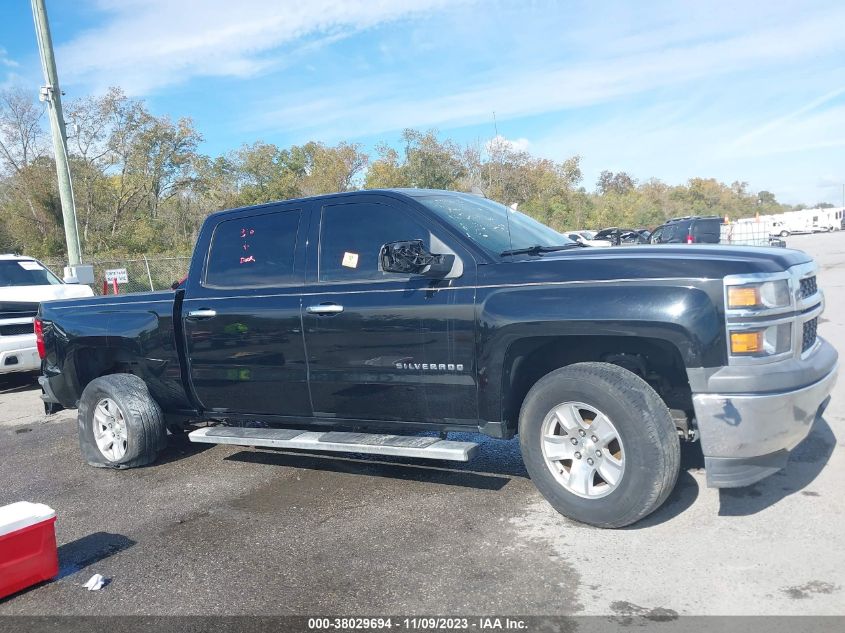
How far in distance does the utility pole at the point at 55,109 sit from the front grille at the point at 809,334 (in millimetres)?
12976

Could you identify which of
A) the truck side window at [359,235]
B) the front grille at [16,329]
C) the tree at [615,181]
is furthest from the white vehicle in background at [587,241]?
the tree at [615,181]

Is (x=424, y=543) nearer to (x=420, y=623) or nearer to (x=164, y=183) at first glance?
(x=420, y=623)

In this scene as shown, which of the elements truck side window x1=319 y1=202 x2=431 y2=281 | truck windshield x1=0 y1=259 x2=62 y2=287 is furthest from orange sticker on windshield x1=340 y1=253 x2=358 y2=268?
truck windshield x1=0 y1=259 x2=62 y2=287

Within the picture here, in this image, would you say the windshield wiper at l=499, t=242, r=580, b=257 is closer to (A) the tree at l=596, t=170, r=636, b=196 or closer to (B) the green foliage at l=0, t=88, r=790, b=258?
(B) the green foliage at l=0, t=88, r=790, b=258

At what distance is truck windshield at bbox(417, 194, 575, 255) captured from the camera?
14.8ft

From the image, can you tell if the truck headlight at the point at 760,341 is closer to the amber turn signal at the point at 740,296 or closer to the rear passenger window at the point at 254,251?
the amber turn signal at the point at 740,296

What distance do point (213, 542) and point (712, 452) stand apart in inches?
113

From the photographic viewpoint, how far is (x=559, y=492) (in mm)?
4008

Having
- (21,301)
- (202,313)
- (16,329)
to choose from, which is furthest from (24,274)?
(202,313)

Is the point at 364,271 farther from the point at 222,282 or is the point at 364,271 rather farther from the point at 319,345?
the point at 222,282

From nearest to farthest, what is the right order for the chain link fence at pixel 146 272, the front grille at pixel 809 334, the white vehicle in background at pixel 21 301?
the front grille at pixel 809 334 → the white vehicle in background at pixel 21 301 → the chain link fence at pixel 146 272

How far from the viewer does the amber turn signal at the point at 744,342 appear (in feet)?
11.4

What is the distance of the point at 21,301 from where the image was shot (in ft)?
32.3

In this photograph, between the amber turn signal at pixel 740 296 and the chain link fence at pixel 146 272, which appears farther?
the chain link fence at pixel 146 272
